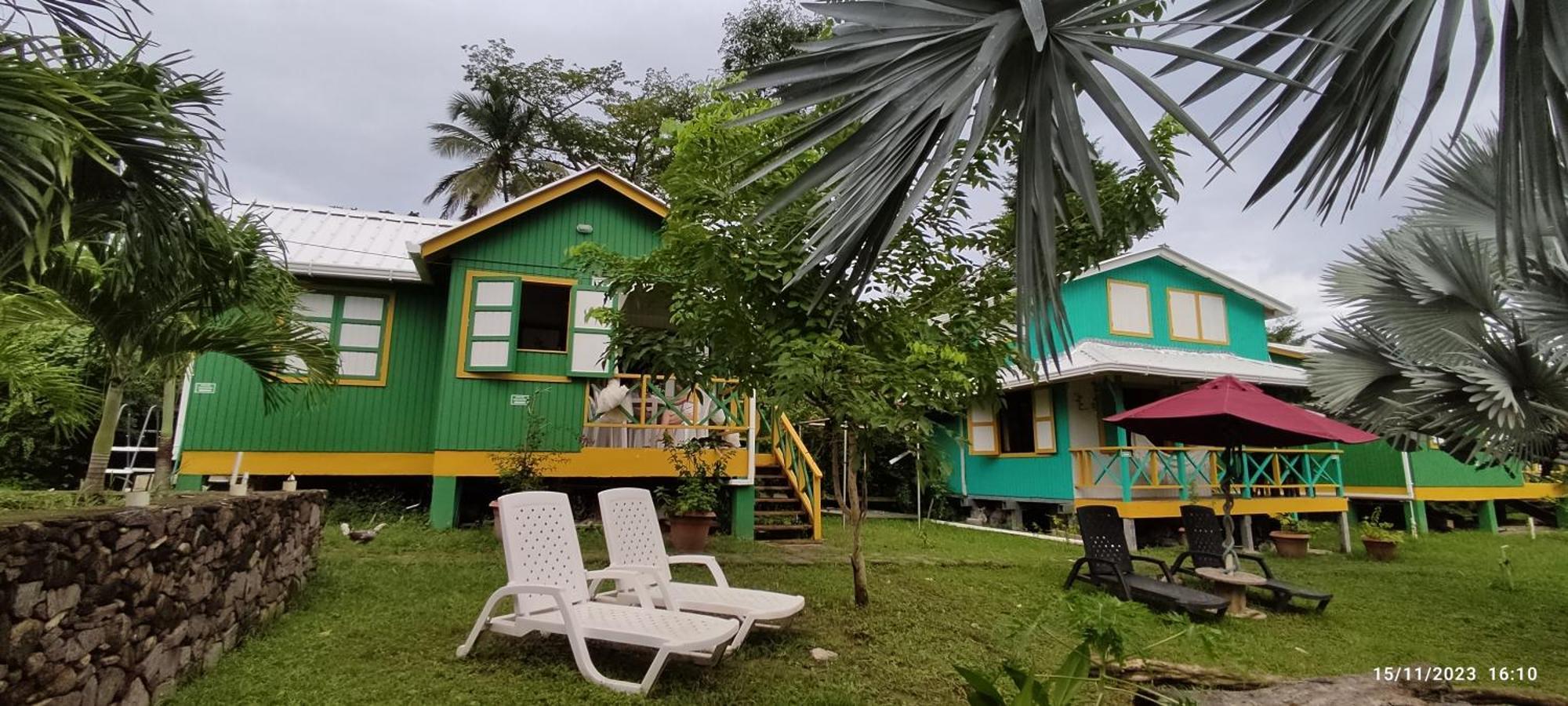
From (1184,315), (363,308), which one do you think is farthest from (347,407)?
(1184,315)

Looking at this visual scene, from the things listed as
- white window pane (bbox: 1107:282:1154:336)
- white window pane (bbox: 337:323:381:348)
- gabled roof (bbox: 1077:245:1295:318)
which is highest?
gabled roof (bbox: 1077:245:1295:318)

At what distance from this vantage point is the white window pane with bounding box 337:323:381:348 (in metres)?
9.66

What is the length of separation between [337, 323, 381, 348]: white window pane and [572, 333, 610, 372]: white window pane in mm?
2729

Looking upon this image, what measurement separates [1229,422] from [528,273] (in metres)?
8.26

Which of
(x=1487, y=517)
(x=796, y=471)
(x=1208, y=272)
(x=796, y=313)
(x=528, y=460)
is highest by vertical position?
(x=1208, y=272)

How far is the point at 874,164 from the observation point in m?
1.67

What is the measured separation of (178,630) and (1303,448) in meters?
14.7

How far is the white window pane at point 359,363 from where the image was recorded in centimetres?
957

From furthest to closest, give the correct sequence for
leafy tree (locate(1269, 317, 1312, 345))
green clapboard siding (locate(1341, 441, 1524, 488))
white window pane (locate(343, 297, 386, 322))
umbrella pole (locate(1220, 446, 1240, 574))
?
1. leafy tree (locate(1269, 317, 1312, 345))
2. green clapboard siding (locate(1341, 441, 1524, 488))
3. white window pane (locate(343, 297, 386, 322))
4. umbrella pole (locate(1220, 446, 1240, 574))

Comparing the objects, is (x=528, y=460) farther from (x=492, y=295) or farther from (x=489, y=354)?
(x=492, y=295)

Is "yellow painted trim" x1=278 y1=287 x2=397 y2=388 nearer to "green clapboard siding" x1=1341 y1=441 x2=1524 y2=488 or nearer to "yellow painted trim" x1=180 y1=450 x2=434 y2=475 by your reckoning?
"yellow painted trim" x1=180 y1=450 x2=434 y2=475

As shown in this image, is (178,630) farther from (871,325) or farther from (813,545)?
(813,545)

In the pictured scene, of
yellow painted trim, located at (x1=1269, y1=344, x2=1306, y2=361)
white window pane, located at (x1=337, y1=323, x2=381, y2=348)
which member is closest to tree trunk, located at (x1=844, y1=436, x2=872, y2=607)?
white window pane, located at (x1=337, y1=323, x2=381, y2=348)

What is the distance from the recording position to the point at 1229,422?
7.47 m
